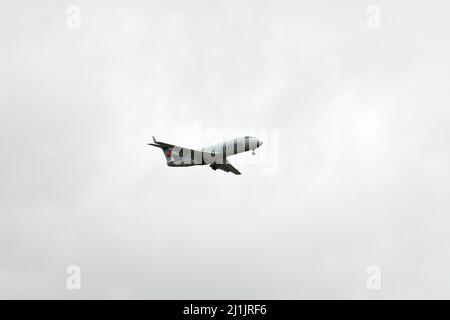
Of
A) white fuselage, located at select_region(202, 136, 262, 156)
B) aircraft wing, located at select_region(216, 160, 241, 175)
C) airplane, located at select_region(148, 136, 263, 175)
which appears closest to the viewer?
white fuselage, located at select_region(202, 136, 262, 156)

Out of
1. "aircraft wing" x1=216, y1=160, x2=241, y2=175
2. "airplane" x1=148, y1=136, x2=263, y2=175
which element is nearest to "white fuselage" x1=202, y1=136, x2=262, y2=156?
"airplane" x1=148, y1=136, x2=263, y2=175

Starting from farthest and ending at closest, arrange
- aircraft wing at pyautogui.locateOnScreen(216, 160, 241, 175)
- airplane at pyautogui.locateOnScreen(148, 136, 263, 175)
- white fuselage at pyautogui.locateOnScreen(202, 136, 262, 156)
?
aircraft wing at pyautogui.locateOnScreen(216, 160, 241, 175) < airplane at pyautogui.locateOnScreen(148, 136, 263, 175) < white fuselage at pyautogui.locateOnScreen(202, 136, 262, 156)

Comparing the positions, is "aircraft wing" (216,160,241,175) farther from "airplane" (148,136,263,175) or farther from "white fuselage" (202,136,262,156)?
"white fuselage" (202,136,262,156)

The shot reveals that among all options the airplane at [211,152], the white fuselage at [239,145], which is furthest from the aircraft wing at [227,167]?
the white fuselage at [239,145]

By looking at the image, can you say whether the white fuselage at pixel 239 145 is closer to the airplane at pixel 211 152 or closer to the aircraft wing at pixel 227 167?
the airplane at pixel 211 152

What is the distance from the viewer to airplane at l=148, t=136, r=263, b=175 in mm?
142750

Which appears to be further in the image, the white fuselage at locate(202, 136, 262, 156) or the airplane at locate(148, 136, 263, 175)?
the airplane at locate(148, 136, 263, 175)

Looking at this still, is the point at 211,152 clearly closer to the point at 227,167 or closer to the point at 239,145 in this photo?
the point at 239,145

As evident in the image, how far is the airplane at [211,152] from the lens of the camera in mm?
142750

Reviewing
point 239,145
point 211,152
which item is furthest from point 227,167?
point 239,145

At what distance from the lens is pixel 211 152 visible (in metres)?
149
